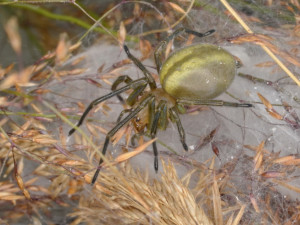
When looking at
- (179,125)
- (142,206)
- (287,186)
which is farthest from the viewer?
(179,125)

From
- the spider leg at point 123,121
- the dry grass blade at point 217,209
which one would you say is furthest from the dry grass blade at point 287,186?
the spider leg at point 123,121

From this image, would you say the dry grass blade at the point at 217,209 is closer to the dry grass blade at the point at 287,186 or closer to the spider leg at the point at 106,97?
the dry grass blade at the point at 287,186

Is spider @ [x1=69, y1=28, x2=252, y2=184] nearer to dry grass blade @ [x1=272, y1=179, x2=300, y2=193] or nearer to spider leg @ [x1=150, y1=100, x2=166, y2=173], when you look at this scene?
spider leg @ [x1=150, y1=100, x2=166, y2=173]

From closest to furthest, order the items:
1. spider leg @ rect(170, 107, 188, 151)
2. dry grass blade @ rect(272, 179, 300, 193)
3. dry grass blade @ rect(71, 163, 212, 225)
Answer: dry grass blade @ rect(71, 163, 212, 225) < dry grass blade @ rect(272, 179, 300, 193) < spider leg @ rect(170, 107, 188, 151)

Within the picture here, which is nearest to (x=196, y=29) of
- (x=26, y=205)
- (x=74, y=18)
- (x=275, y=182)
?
(x=74, y=18)

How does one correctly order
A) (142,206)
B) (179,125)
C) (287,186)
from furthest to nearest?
(179,125), (287,186), (142,206)

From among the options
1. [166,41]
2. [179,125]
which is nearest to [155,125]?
[179,125]

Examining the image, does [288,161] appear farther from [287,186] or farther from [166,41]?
[166,41]

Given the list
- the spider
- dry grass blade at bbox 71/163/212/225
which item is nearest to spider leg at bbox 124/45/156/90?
the spider
